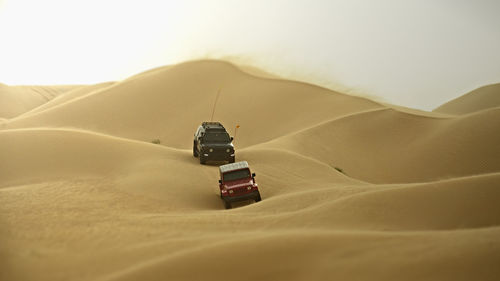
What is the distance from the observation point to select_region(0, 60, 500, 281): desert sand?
22.1ft

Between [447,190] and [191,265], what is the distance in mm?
6826

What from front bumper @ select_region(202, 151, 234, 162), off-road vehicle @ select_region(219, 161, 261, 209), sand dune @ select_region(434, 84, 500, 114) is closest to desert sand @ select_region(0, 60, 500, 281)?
front bumper @ select_region(202, 151, 234, 162)

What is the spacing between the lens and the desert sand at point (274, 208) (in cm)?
672

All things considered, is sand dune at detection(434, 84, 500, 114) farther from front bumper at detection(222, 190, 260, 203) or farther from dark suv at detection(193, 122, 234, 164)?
front bumper at detection(222, 190, 260, 203)

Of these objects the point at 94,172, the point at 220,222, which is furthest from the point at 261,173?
the point at 220,222

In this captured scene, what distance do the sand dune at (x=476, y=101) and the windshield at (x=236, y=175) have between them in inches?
2885

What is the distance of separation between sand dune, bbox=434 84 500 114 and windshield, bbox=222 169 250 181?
73.3m

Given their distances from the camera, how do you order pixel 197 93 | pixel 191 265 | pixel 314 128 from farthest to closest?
pixel 197 93 → pixel 314 128 → pixel 191 265

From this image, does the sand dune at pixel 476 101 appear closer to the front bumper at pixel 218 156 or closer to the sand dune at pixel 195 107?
the sand dune at pixel 195 107

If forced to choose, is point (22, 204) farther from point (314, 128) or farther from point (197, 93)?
point (197, 93)

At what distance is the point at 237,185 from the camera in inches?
588

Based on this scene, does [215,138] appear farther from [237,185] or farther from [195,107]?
[195,107]

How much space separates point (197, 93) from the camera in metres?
50.0

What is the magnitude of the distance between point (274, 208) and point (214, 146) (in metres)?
8.65
